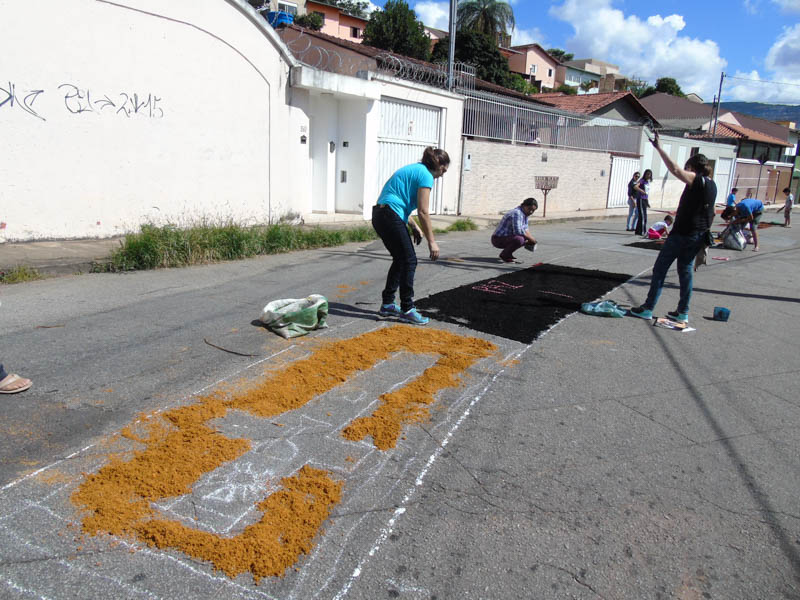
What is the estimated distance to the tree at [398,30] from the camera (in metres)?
41.3

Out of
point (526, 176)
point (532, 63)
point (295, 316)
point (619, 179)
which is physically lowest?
point (295, 316)

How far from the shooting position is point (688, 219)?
6207mm

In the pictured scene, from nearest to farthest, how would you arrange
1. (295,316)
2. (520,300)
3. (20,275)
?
(295,316) → (520,300) → (20,275)

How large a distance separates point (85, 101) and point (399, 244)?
21.8 ft

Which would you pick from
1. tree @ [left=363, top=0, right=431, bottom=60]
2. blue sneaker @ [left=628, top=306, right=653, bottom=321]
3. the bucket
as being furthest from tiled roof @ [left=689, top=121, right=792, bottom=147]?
blue sneaker @ [left=628, top=306, right=653, bottom=321]

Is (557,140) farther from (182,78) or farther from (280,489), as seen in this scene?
(280,489)

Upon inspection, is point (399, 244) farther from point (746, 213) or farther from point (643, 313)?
point (746, 213)

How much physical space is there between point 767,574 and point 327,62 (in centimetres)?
1337

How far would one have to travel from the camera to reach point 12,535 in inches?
101

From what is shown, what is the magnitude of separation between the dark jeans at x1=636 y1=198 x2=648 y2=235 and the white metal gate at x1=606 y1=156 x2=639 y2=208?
35.2ft

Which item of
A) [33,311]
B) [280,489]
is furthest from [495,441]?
[33,311]

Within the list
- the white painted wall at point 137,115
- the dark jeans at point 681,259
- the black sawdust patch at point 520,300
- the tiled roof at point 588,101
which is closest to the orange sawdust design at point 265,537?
the black sawdust patch at point 520,300

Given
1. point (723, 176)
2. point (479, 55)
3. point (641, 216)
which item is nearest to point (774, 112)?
point (723, 176)

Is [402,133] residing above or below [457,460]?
above
